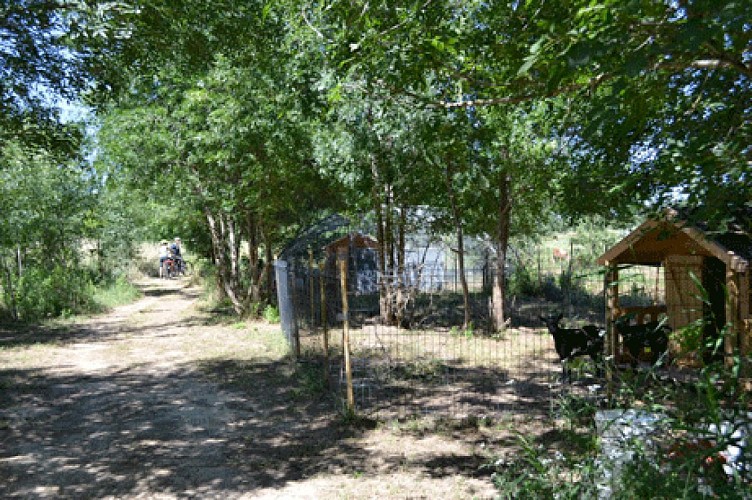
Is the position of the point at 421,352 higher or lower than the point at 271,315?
lower

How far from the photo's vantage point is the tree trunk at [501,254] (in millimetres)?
14086

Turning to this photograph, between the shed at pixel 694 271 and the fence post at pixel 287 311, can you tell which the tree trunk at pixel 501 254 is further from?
the fence post at pixel 287 311

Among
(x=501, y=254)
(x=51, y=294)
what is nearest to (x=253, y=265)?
(x=51, y=294)

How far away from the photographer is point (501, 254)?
14164mm

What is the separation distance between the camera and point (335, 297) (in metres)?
9.43

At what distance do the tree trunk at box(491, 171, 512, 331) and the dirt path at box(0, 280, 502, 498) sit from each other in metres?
5.56

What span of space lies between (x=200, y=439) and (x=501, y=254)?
9235 millimetres

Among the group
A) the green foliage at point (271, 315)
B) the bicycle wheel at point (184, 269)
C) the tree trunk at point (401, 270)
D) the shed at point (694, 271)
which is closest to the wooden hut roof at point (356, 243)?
the green foliage at point (271, 315)

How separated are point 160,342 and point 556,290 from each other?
12.5 metres

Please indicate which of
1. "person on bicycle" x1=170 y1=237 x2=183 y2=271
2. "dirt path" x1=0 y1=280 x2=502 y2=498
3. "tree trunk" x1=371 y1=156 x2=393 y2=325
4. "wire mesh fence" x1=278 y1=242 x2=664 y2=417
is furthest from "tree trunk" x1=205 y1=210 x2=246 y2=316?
"person on bicycle" x1=170 y1=237 x2=183 y2=271

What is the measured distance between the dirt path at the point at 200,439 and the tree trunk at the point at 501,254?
5557mm

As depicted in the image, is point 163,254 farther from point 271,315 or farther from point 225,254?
point 271,315

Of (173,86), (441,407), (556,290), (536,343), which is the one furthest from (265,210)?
(556,290)

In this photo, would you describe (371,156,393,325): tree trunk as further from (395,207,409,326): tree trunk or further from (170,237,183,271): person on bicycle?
(170,237,183,271): person on bicycle
